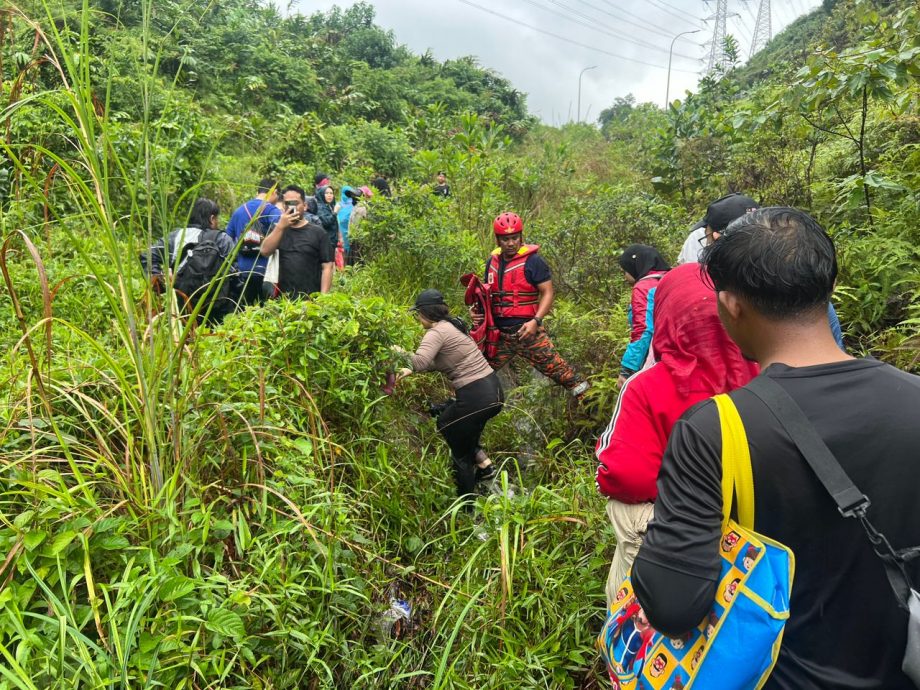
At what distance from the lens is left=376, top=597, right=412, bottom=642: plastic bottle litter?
7.86 feet

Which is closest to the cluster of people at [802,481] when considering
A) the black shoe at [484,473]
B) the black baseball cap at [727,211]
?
the black baseball cap at [727,211]

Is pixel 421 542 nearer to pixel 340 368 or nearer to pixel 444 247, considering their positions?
pixel 340 368

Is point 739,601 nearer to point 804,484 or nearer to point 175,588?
point 804,484

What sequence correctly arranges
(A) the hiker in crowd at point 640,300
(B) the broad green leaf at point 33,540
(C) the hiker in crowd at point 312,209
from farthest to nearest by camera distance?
(C) the hiker in crowd at point 312,209, (A) the hiker in crowd at point 640,300, (B) the broad green leaf at point 33,540

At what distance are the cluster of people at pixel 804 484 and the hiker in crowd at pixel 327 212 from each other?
6.17 m

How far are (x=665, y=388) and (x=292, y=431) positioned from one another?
1.57 metres

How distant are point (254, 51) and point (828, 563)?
729 inches

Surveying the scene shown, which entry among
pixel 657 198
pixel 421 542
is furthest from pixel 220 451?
pixel 657 198

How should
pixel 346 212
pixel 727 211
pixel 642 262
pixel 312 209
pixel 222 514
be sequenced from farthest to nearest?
pixel 346 212 < pixel 312 209 < pixel 642 262 < pixel 727 211 < pixel 222 514

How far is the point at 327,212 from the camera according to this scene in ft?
22.9

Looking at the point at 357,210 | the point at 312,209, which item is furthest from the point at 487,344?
the point at 357,210

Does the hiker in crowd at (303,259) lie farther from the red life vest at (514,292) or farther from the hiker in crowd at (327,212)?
the hiker in crowd at (327,212)

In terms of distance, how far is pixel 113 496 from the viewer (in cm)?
203

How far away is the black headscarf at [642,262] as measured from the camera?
378cm
